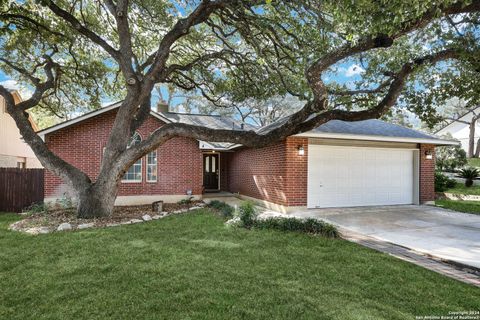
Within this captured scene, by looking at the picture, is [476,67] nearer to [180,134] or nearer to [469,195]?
[180,134]

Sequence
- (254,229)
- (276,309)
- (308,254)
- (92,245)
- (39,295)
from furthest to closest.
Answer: (254,229) < (92,245) < (308,254) < (39,295) < (276,309)

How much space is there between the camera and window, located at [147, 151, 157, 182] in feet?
40.2

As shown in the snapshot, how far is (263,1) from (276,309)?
7021 millimetres

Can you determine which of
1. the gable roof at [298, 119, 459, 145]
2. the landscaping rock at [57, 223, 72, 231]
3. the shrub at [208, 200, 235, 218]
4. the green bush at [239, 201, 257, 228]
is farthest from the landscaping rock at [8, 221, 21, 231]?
the gable roof at [298, 119, 459, 145]

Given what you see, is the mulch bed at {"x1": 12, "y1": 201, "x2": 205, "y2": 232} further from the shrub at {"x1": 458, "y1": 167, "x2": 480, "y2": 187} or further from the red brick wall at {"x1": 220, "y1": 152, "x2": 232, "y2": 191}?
the shrub at {"x1": 458, "y1": 167, "x2": 480, "y2": 187}

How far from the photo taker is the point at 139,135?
12.3 meters

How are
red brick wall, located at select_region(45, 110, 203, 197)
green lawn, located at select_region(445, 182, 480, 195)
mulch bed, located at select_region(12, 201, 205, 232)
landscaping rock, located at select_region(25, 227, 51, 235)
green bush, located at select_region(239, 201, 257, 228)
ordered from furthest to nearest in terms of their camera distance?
green lawn, located at select_region(445, 182, 480, 195)
red brick wall, located at select_region(45, 110, 203, 197)
mulch bed, located at select_region(12, 201, 205, 232)
green bush, located at select_region(239, 201, 257, 228)
landscaping rock, located at select_region(25, 227, 51, 235)

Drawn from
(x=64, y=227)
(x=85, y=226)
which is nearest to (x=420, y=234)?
(x=85, y=226)

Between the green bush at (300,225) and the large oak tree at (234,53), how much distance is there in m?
2.11

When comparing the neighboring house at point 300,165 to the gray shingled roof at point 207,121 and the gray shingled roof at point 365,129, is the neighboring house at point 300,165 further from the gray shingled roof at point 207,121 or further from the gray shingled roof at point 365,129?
the gray shingled roof at point 207,121

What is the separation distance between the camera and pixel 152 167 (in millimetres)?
12336

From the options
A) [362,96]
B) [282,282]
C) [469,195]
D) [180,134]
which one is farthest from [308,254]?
[469,195]

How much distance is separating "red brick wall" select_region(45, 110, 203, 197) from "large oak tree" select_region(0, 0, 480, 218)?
6.38 feet

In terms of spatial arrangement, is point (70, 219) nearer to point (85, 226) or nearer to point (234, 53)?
point (85, 226)
